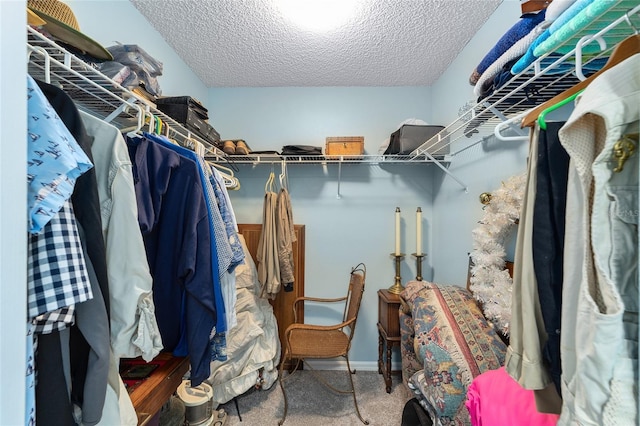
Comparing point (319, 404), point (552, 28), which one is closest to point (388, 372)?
point (319, 404)

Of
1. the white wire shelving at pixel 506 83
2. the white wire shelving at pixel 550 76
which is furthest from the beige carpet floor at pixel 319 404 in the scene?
the white wire shelving at pixel 506 83

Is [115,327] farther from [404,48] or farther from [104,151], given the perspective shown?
[404,48]

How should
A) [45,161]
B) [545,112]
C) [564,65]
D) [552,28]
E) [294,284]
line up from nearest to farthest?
[45,161] < [545,112] < [552,28] < [564,65] < [294,284]

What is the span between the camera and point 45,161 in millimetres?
461

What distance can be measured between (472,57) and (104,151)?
209 centimetres

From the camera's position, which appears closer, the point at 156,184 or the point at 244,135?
the point at 156,184

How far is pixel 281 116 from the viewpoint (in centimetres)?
232

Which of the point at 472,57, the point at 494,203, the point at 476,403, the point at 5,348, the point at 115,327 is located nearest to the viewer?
the point at 5,348

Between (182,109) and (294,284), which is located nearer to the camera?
(182,109)

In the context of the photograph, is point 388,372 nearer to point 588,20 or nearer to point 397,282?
point 397,282

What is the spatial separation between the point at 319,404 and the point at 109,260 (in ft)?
5.83

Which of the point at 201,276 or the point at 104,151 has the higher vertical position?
the point at 104,151

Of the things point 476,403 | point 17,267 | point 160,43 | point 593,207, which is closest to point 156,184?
point 17,267

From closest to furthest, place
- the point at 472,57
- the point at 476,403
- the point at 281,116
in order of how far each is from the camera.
A: the point at 476,403 → the point at 472,57 → the point at 281,116
